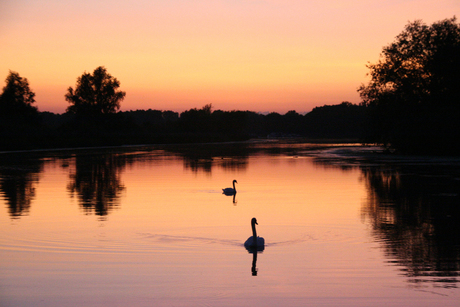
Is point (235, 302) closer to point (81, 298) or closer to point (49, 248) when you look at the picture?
point (81, 298)

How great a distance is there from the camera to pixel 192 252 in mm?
11711

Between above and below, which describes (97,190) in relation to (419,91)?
below

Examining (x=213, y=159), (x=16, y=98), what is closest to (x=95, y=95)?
(x=16, y=98)

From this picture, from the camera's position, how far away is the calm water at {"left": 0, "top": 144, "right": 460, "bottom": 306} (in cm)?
865

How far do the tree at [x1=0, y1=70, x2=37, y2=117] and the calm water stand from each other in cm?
9351

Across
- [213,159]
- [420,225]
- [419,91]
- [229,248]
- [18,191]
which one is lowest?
[18,191]

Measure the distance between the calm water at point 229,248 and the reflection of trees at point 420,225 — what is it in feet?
0.10

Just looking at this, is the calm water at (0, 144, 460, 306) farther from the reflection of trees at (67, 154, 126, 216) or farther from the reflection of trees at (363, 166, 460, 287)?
the reflection of trees at (67, 154, 126, 216)

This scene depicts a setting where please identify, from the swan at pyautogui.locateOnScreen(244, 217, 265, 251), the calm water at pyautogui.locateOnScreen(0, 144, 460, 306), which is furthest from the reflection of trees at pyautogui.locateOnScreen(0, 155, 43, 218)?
the swan at pyautogui.locateOnScreen(244, 217, 265, 251)

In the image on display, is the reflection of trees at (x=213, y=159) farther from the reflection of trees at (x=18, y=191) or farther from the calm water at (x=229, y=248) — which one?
the calm water at (x=229, y=248)

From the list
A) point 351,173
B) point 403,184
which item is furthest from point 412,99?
point 403,184

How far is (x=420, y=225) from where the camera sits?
14641 mm

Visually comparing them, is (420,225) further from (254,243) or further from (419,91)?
(419,91)

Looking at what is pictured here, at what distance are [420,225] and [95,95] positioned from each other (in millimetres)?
114548
